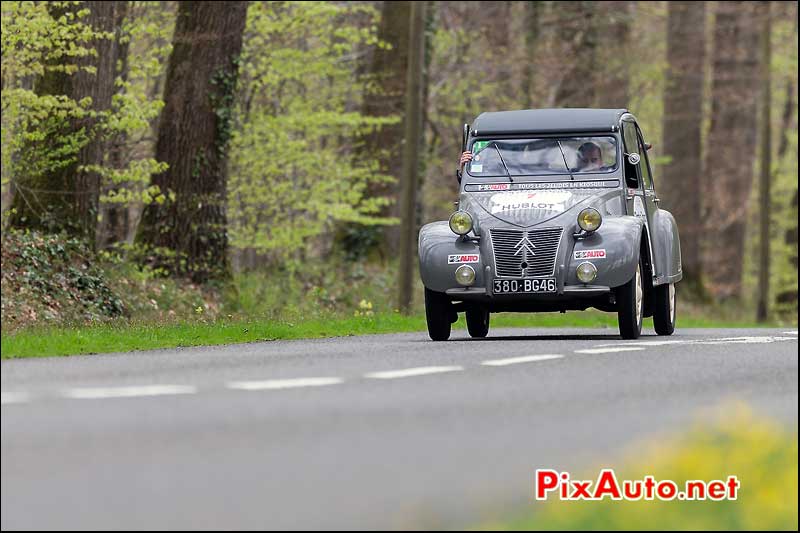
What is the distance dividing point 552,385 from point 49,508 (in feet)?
16.4

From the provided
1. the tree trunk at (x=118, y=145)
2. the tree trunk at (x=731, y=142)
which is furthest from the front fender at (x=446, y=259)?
the tree trunk at (x=731, y=142)

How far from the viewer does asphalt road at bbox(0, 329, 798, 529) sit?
6434mm

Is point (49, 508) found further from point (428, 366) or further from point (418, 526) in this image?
point (428, 366)

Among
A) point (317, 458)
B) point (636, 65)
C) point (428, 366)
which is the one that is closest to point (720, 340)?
point (428, 366)

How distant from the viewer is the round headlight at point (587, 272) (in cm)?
1712

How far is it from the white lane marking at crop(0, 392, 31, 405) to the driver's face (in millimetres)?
9929

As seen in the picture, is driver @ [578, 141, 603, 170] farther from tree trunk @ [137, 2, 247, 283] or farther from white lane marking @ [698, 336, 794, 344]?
tree trunk @ [137, 2, 247, 283]

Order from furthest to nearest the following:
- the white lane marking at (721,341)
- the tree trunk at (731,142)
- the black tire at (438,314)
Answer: the tree trunk at (731,142) < the black tire at (438,314) < the white lane marking at (721,341)

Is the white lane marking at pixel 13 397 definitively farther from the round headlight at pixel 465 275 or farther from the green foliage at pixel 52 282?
the green foliage at pixel 52 282

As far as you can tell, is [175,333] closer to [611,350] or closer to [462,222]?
[462,222]

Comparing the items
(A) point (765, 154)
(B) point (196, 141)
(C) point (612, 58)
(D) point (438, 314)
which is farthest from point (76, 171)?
(A) point (765, 154)

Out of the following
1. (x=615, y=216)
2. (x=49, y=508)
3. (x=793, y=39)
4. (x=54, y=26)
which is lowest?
(x=49, y=508)

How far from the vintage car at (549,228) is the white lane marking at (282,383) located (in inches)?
260

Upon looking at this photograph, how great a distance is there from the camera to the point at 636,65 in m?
42.9
